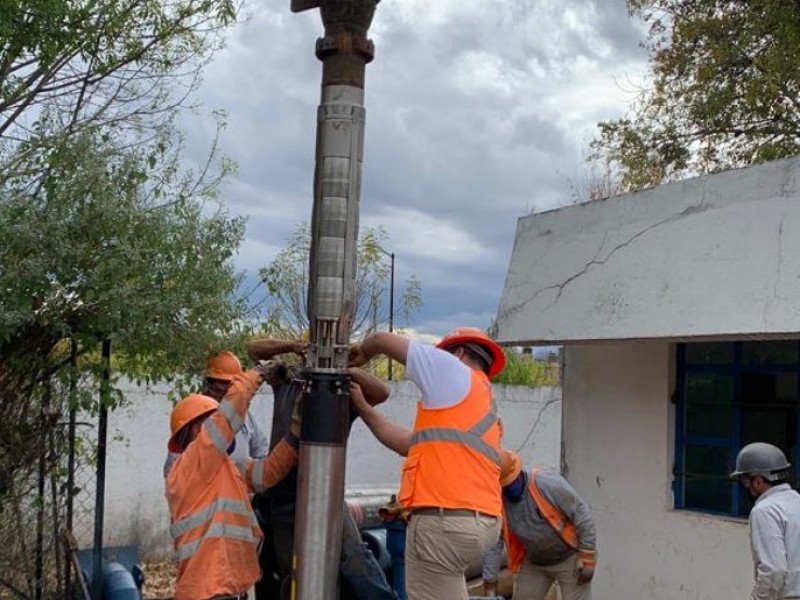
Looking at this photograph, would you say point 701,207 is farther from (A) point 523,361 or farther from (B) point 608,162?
(A) point 523,361

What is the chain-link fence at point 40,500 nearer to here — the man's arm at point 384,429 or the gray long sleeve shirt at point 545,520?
the man's arm at point 384,429

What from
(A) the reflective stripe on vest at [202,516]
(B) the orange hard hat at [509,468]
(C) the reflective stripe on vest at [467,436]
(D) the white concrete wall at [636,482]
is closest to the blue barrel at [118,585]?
(A) the reflective stripe on vest at [202,516]

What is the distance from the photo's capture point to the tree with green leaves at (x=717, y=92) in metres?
14.6

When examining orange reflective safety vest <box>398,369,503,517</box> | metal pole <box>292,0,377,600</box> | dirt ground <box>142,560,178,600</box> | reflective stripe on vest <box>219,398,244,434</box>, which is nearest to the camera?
metal pole <box>292,0,377,600</box>

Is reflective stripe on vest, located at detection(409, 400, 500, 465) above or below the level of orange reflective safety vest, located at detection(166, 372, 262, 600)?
above

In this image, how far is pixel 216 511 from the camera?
4938 mm

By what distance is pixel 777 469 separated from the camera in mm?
5547

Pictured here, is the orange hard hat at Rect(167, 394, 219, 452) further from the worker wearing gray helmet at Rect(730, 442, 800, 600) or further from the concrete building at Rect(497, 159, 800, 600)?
the concrete building at Rect(497, 159, 800, 600)

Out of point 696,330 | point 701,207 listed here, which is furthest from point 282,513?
point 701,207

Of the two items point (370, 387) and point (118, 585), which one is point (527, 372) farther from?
point (370, 387)

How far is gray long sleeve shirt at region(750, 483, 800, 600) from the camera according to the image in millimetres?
5312

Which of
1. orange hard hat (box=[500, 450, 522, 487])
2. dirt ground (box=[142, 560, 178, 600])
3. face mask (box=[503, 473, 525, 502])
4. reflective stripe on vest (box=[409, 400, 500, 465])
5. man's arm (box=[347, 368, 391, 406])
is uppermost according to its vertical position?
man's arm (box=[347, 368, 391, 406])

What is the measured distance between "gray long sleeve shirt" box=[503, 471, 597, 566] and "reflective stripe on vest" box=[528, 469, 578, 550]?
20mm

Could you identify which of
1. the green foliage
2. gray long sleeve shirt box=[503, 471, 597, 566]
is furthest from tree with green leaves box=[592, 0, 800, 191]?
gray long sleeve shirt box=[503, 471, 597, 566]
